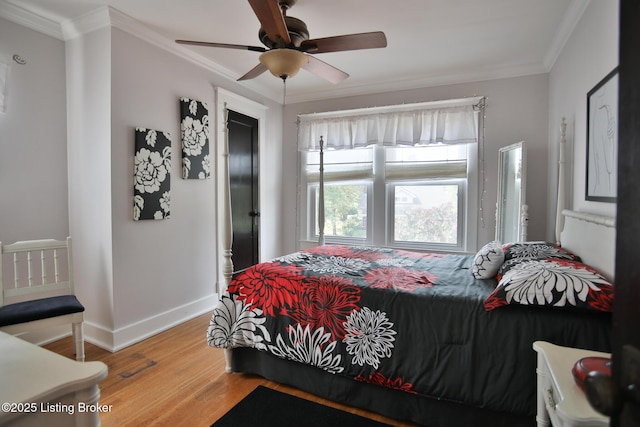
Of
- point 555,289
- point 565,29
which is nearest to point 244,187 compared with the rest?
point 555,289

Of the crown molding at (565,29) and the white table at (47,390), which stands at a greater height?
the crown molding at (565,29)

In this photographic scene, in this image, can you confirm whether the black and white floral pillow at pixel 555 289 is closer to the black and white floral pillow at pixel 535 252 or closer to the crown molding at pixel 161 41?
the black and white floral pillow at pixel 535 252

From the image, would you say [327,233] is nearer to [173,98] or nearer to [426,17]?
[173,98]

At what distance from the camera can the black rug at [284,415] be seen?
5.83ft

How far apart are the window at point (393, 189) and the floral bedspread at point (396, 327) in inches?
65.6

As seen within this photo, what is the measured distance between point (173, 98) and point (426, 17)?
236 centimetres

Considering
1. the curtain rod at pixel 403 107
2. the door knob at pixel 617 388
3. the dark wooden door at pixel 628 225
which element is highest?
the curtain rod at pixel 403 107

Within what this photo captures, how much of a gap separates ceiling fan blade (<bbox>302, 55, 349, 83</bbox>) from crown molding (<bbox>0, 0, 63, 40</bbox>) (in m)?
2.16

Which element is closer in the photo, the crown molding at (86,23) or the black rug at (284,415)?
the black rug at (284,415)

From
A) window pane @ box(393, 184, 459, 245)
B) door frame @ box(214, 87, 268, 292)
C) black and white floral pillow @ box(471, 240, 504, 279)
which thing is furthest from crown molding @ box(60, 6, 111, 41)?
window pane @ box(393, 184, 459, 245)

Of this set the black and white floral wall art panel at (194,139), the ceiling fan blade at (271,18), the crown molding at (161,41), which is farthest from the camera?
the black and white floral wall art panel at (194,139)

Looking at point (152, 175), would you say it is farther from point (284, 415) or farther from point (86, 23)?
point (284, 415)

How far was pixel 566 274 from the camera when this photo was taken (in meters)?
1.51

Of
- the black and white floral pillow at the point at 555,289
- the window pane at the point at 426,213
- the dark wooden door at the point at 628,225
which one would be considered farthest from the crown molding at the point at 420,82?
the dark wooden door at the point at 628,225
